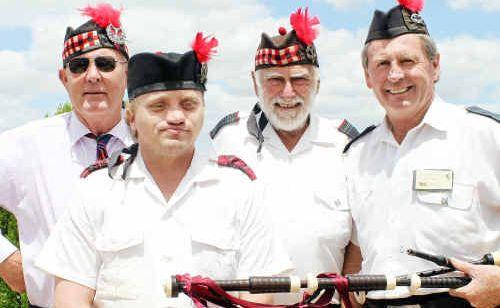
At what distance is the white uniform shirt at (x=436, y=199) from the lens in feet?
11.5

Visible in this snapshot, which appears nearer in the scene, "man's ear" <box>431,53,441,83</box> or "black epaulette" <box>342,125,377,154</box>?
"man's ear" <box>431,53,441,83</box>

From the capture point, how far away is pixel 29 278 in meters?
4.12

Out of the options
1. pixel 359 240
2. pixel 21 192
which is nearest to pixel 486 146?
pixel 359 240

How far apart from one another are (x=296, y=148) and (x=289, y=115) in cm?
22

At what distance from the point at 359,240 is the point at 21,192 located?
2018 millimetres

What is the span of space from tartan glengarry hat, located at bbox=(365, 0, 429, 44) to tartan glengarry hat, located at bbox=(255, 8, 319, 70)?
23.8 inches

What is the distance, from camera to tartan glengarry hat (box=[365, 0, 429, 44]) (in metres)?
3.82

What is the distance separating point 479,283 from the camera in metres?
3.20

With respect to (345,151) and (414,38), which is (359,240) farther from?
(414,38)

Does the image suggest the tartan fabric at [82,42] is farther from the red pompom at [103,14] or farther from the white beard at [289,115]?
the white beard at [289,115]

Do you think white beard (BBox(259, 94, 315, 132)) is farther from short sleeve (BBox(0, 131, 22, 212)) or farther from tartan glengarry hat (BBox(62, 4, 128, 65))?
short sleeve (BBox(0, 131, 22, 212))

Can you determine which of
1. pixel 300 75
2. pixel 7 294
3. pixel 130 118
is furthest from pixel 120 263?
pixel 7 294

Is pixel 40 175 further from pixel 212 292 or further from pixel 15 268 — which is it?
pixel 212 292

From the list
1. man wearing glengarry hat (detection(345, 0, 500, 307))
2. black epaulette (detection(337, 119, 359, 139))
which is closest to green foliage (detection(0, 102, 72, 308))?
black epaulette (detection(337, 119, 359, 139))
